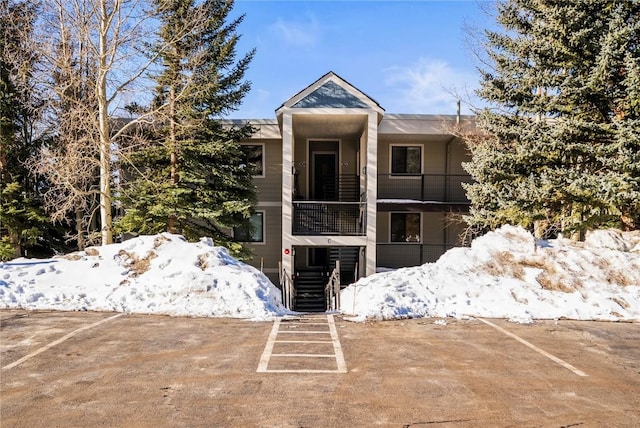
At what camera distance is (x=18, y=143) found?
48.7 ft

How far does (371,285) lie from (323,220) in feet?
15.7

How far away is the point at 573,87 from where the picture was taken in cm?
1080

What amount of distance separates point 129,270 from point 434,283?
7.08 metres

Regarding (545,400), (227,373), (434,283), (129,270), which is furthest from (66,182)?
(545,400)

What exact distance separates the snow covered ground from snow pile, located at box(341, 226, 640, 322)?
0.07 feet

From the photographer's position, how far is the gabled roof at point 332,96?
12.7 meters

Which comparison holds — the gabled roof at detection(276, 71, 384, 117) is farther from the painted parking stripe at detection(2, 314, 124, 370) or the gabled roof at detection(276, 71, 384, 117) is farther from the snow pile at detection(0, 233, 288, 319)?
the painted parking stripe at detection(2, 314, 124, 370)

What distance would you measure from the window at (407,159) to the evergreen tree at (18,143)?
13925 mm

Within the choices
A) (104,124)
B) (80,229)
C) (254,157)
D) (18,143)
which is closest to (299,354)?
(104,124)

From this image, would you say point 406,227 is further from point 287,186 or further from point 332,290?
point 287,186

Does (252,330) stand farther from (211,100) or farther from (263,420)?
(211,100)

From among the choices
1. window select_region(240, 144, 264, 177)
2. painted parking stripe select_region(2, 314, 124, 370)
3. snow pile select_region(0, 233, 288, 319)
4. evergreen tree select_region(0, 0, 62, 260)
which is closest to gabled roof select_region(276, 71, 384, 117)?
window select_region(240, 144, 264, 177)

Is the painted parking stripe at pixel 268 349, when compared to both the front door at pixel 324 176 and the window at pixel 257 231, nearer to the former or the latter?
the window at pixel 257 231

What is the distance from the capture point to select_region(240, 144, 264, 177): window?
1454cm
